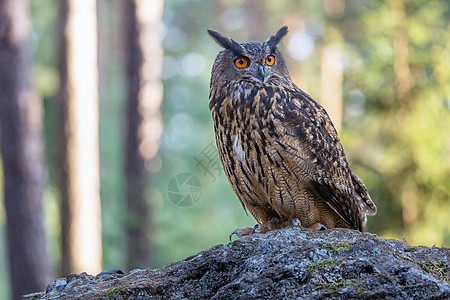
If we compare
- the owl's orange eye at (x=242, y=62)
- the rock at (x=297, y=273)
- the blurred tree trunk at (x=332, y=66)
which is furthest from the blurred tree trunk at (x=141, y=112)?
the rock at (x=297, y=273)

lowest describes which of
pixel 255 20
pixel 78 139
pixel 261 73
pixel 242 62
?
pixel 78 139

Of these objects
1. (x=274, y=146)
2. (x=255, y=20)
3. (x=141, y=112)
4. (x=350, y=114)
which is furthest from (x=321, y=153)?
(x=255, y=20)

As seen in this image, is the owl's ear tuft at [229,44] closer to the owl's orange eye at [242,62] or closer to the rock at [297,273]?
the owl's orange eye at [242,62]

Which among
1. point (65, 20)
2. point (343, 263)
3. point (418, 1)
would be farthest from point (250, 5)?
point (343, 263)

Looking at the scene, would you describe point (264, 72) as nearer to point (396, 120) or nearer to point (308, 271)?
point (308, 271)

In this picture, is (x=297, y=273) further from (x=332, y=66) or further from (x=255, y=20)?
(x=255, y=20)

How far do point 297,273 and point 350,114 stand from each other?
18.9 ft

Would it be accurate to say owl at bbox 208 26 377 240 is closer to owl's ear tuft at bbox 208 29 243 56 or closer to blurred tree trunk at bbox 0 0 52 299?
owl's ear tuft at bbox 208 29 243 56

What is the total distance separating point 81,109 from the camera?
940cm

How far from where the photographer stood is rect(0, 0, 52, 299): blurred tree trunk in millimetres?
8289

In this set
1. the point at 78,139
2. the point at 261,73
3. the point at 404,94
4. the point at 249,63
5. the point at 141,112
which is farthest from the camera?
the point at 141,112

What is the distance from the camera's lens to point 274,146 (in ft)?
12.4

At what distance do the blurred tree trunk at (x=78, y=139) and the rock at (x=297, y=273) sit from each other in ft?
19.3

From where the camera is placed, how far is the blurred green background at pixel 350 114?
23.9ft
